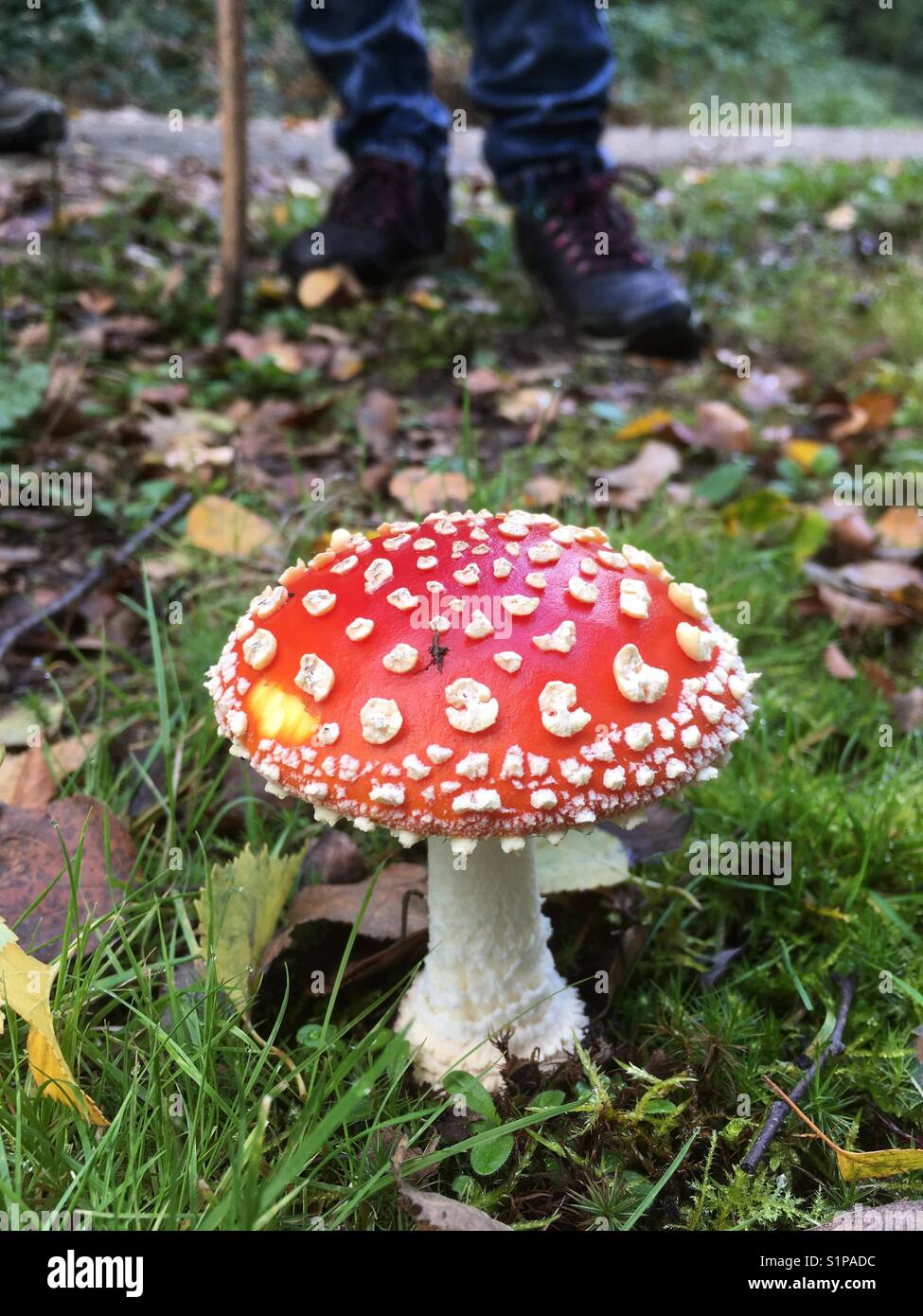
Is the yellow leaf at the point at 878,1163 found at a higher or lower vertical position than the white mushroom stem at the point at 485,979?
lower

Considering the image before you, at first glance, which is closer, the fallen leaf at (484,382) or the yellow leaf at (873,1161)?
the yellow leaf at (873,1161)

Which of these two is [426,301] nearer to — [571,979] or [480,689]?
[571,979]

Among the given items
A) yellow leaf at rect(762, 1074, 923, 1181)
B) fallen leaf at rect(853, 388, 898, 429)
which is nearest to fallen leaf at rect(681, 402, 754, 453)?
fallen leaf at rect(853, 388, 898, 429)

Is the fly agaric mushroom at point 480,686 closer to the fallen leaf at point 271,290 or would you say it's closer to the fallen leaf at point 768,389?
the fallen leaf at point 768,389

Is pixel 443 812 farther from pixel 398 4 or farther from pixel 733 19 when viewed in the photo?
pixel 733 19

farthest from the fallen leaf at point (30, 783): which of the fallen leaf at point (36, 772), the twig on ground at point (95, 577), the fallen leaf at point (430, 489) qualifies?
the fallen leaf at point (430, 489)

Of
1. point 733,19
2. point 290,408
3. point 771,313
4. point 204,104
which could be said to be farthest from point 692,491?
point 733,19
